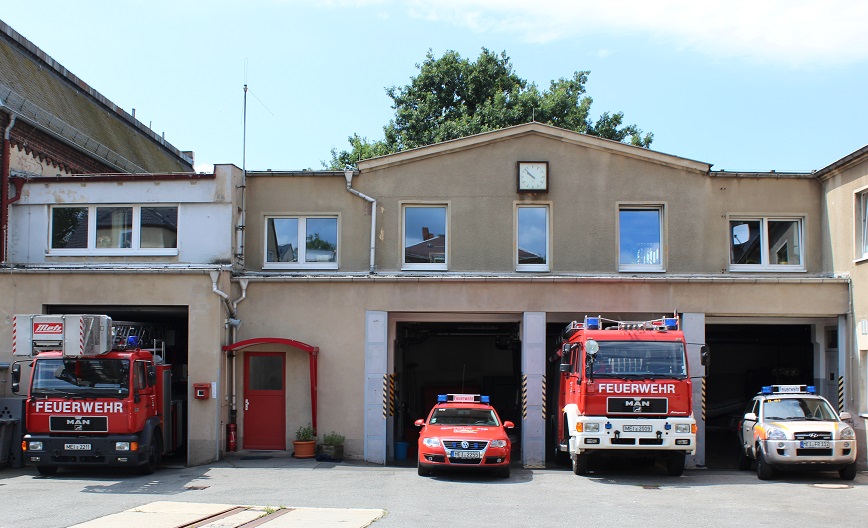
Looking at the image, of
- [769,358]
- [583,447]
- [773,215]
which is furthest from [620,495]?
[769,358]

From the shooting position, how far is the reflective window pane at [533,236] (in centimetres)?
2128

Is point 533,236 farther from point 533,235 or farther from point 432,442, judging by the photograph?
point 432,442

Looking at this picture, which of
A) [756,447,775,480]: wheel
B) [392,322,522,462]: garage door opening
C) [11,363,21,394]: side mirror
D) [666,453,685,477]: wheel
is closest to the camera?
[11,363,21,394]: side mirror

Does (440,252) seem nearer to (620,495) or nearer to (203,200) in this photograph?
(203,200)

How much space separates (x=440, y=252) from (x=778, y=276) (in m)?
8.27

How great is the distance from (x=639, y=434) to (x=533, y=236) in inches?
245

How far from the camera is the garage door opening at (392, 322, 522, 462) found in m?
26.2

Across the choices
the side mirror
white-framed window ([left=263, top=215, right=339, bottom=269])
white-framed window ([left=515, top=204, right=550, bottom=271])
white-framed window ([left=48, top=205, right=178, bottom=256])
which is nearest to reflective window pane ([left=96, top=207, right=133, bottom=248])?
white-framed window ([left=48, top=205, right=178, bottom=256])

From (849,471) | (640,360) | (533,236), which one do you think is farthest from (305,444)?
(849,471)

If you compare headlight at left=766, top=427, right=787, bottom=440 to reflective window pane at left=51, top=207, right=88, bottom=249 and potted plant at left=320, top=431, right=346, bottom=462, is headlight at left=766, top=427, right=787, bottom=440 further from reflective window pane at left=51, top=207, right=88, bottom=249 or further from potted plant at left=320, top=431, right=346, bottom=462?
reflective window pane at left=51, top=207, right=88, bottom=249

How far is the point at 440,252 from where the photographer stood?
21.4m

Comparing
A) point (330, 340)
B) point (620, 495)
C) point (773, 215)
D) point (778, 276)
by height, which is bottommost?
point (620, 495)

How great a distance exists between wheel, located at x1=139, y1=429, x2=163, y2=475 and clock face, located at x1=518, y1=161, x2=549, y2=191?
33.1 feet

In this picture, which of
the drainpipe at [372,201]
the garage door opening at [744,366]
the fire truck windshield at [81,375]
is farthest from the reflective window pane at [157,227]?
the garage door opening at [744,366]
